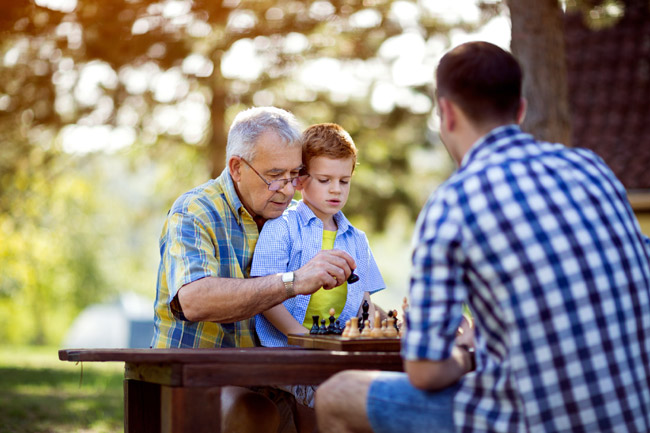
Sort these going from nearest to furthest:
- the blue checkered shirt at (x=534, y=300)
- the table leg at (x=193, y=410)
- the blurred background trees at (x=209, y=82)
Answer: the blue checkered shirt at (x=534, y=300), the table leg at (x=193, y=410), the blurred background trees at (x=209, y=82)

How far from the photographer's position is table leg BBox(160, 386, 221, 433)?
9.21 ft

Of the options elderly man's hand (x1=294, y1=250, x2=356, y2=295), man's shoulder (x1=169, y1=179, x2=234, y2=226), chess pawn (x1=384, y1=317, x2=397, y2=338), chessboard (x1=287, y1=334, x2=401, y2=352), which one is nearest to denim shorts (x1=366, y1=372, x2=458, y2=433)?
chessboard (x1=287, y1=334, x2=401, y2=352)

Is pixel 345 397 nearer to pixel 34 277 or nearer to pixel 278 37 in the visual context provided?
pixel 278 37

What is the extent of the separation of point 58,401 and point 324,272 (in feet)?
19.6

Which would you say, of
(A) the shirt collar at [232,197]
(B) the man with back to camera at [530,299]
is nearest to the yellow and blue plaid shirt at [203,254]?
(A) the shirt collar at [232,197]

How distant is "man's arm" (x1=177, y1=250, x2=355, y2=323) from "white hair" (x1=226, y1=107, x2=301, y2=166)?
775 millimetres

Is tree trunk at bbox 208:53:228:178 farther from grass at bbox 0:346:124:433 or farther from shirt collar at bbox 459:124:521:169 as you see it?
shirt collar at bbox 459:124:521:169

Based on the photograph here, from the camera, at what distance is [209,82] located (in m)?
12.7

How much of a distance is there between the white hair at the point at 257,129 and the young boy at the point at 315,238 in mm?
133

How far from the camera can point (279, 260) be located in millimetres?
3947

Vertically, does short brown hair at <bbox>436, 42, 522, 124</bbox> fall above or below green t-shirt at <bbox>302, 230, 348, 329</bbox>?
above

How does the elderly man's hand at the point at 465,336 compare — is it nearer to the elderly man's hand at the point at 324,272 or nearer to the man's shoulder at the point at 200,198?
the elderly man's hand at the point at 324,272

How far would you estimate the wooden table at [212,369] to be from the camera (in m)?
2.81

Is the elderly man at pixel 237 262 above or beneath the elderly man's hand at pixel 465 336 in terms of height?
above
